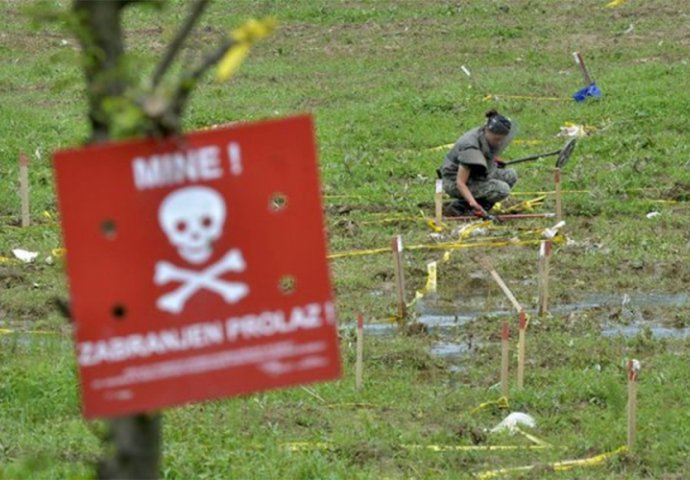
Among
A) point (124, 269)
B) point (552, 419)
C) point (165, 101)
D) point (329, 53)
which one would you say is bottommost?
point (552, 419)

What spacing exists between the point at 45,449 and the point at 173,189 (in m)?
5.17

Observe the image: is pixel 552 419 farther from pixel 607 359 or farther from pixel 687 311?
pixel 687 311

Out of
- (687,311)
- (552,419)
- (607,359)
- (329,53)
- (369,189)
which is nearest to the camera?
(552,419)

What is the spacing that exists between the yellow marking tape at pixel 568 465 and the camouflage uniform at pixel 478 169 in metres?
6.52

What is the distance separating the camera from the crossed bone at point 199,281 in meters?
3.33

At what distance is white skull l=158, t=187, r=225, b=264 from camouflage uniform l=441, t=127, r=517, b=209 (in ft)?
38.0

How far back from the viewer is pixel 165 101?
3.26 m

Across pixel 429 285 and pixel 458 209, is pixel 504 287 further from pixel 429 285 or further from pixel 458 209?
pixel 458 209

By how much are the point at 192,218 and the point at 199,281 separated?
0.41ft

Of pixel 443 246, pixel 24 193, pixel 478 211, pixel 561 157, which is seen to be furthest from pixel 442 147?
pixel 24 193

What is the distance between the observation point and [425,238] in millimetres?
14406

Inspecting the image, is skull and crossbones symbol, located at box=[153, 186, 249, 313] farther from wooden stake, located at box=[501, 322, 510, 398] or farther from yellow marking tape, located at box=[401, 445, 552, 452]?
wooden stake, located at box=[501, 322, 510, 398]

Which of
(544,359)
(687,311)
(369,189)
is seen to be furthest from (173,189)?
(369,189)

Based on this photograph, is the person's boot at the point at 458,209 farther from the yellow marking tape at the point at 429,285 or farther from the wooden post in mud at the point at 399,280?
the wooden post in mud at the point at 399,280
